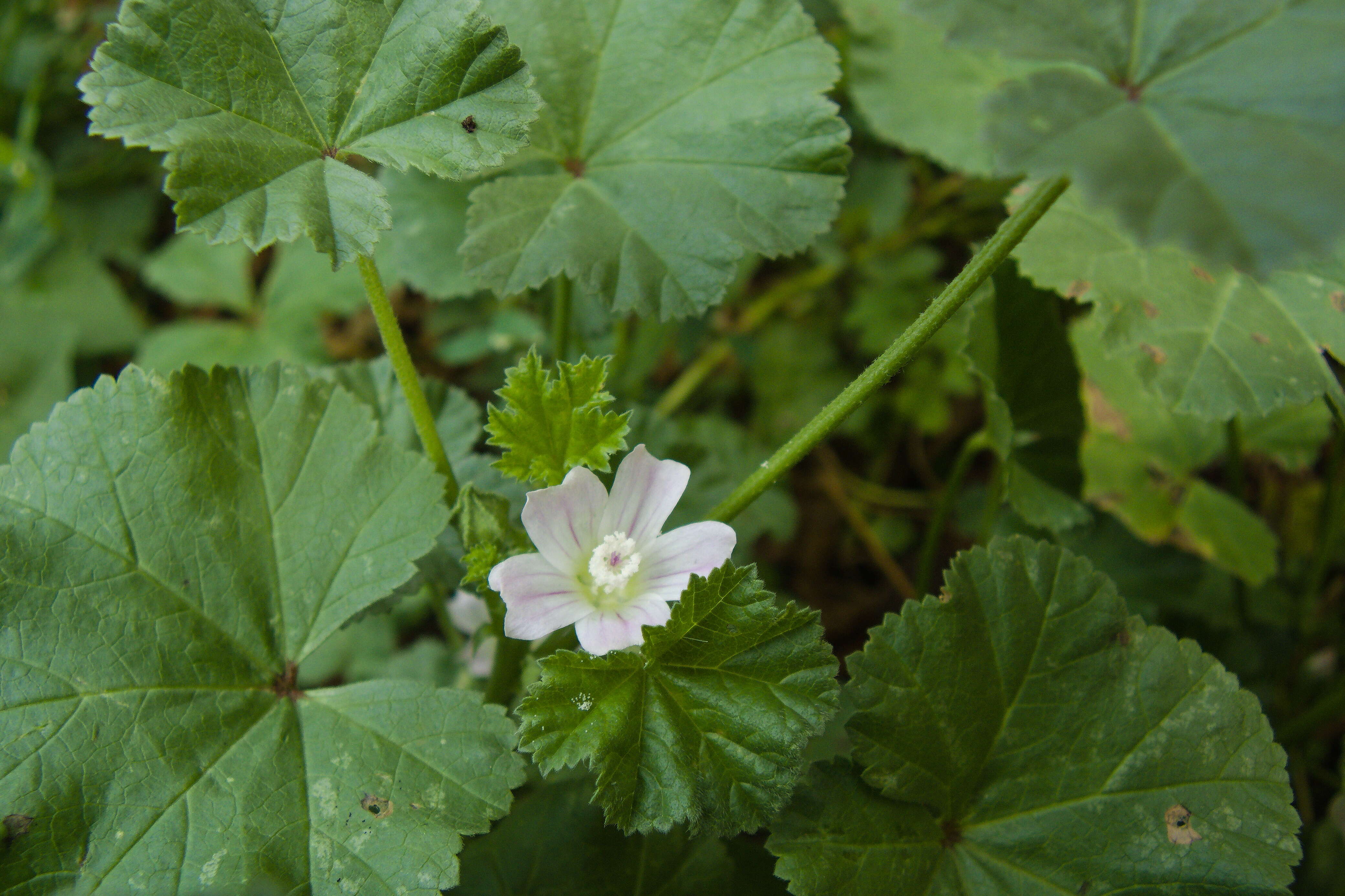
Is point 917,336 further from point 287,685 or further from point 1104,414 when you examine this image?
point 1104,414

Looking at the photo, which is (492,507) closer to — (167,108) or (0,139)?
(167,108)

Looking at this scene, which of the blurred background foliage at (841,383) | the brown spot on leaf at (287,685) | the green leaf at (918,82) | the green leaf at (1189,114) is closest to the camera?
the green leaf at (1189,114)

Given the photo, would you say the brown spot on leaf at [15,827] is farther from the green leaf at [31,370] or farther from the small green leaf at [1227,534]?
the small green leaf at [1227,534]

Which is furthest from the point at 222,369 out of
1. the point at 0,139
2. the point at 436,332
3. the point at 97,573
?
the point at 0,139

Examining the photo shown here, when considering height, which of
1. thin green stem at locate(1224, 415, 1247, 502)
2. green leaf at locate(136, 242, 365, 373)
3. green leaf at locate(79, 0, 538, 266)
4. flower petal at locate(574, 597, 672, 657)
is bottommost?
green leaf at locate(136, 242, 365, 373)

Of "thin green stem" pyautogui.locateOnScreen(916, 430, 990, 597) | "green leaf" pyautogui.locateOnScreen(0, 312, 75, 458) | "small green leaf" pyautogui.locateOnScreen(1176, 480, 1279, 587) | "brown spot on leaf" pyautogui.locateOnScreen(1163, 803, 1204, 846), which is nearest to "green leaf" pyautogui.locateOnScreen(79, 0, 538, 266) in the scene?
"thin green stem" pyautogui.locateOnScreen(916, 430, 990, 597)

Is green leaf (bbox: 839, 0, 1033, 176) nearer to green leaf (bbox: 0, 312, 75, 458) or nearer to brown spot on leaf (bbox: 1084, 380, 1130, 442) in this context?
brown spot on leaf (bbox: 1084, 380, 1130, 442)

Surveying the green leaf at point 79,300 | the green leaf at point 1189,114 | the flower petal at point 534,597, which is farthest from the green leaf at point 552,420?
the green leaf at point 79,300
